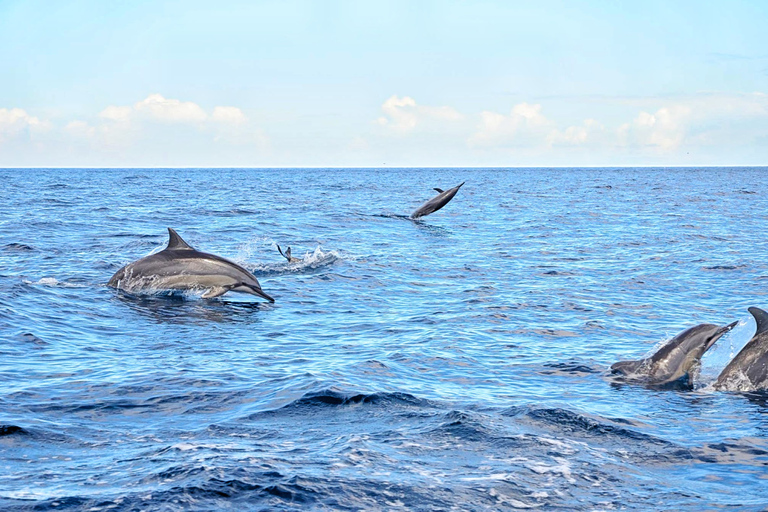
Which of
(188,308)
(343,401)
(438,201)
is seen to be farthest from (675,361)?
(438,201)

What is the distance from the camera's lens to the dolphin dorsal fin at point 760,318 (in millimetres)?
9711

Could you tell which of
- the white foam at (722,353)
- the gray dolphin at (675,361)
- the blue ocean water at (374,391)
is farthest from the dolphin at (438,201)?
the gray dolphin at (675,361)

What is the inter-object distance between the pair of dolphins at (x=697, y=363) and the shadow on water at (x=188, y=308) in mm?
6568

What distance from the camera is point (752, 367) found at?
9.66 meters

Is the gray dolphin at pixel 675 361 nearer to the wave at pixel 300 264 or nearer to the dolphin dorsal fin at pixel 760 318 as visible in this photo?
the dolphin dorsal fin at pixel 760 318

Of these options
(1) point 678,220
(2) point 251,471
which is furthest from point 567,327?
(1) point 678,220

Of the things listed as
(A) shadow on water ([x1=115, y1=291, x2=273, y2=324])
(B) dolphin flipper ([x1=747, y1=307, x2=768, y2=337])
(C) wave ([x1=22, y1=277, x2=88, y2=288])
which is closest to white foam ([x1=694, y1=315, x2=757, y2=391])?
(B) dolphin flipper ([x1=747, y1=307, x2=768, y2=337])

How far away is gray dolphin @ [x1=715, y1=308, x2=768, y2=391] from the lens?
9.55 metres

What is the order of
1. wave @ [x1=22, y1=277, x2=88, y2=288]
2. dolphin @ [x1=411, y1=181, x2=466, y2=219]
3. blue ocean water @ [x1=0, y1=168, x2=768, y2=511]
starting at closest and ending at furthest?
blue ocean water @ [x1=0, y1=168, x2=768, y2=511] < wave @ [x1=22, y1=277, x2=88, y2=288] < dolphin @ [x1=411, y1=181, x2=466, y2=219]

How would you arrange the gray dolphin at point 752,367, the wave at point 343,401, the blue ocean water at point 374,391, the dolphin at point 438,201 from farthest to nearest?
the dolphin at point 438,201, the gray dolphin at point 752,367, the wave at point 343,401, the blue ocean water at point 374,391

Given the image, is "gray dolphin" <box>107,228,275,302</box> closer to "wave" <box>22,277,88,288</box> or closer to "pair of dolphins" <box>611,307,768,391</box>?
"wave" <box>22,277,88,288</box>

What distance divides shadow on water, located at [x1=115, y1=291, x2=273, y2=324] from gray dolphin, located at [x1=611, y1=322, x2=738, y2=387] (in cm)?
650

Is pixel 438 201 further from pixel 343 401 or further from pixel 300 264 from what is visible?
pixel 343 401

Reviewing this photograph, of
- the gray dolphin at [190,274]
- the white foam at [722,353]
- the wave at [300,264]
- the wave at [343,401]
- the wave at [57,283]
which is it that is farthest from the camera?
the wave at [300,264]
